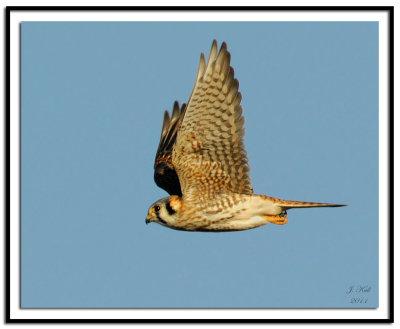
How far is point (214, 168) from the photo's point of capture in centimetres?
906

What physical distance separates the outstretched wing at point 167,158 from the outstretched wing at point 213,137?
519mm

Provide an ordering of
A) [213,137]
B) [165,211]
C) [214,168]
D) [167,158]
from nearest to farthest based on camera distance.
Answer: [213,137] < [214,168] < [165,211] < [167,158]

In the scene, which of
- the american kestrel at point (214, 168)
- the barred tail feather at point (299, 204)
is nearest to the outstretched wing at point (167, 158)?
the american kestrel at point (214, 168)

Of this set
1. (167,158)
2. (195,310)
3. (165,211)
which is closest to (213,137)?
(165,211)

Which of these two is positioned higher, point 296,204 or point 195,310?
point 296,204

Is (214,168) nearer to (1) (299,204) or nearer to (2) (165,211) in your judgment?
(2) (165,211)

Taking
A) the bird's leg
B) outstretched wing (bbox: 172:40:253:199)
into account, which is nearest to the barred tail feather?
the bird's leg

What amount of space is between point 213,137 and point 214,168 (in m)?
0.38

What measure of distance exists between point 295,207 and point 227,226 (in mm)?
767

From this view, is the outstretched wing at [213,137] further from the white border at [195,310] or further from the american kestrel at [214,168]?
the white border at [195,310]

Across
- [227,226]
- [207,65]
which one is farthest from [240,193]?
[207,65]
